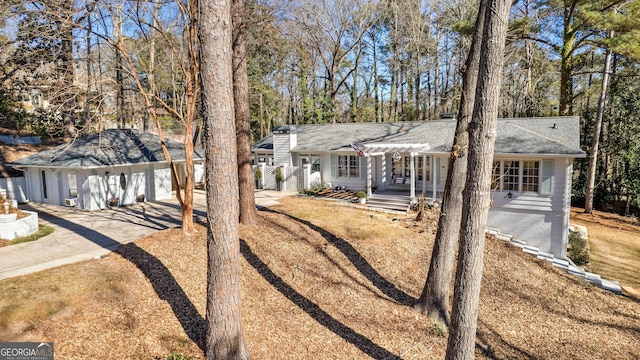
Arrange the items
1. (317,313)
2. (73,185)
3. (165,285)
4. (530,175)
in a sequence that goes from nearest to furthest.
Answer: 1. (317,313)
2. (165,285)
3. (530,175)
4. (73,185)

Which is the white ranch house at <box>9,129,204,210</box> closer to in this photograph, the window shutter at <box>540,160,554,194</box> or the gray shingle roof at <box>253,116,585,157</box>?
the gray shingle roof at <box>253,116,585,157</box>

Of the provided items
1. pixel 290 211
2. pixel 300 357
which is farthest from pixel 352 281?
pixel 290 211

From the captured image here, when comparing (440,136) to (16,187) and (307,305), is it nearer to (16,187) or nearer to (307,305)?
(307,305)

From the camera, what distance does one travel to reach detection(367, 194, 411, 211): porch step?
15695 millimetres

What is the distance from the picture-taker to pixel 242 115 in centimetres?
1077

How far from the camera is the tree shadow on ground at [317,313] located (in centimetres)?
632

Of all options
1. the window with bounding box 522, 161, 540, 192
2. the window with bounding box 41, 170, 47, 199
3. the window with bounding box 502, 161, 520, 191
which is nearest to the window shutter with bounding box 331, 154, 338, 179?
the window with bounding box 502, 161, 520, 191

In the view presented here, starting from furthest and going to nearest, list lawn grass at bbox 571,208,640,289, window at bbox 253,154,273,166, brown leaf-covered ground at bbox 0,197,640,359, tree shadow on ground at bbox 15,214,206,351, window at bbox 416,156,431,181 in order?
1. window at bbox 253,154,273,166
2. window at bbox 416,156,431,181
3. lawn grass at bbox 571,208,640,289
4. tree shadow on ground at bbox 15,214,206,351
5. brown leaf-covered ground at bbox 0,197,640,359

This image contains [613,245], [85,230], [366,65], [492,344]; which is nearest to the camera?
[492,344]

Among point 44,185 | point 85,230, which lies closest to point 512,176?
point 85,230

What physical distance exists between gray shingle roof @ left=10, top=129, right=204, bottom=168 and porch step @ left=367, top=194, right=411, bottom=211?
10.3 m

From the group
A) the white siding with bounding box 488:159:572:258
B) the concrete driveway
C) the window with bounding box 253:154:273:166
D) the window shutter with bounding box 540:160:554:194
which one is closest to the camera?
the concrete driveway

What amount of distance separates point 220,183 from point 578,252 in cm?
1428

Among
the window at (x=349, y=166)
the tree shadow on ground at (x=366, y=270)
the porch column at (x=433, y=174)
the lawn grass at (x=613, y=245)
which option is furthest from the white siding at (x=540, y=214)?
the tree shadow on ground at (x=366, y=270)
